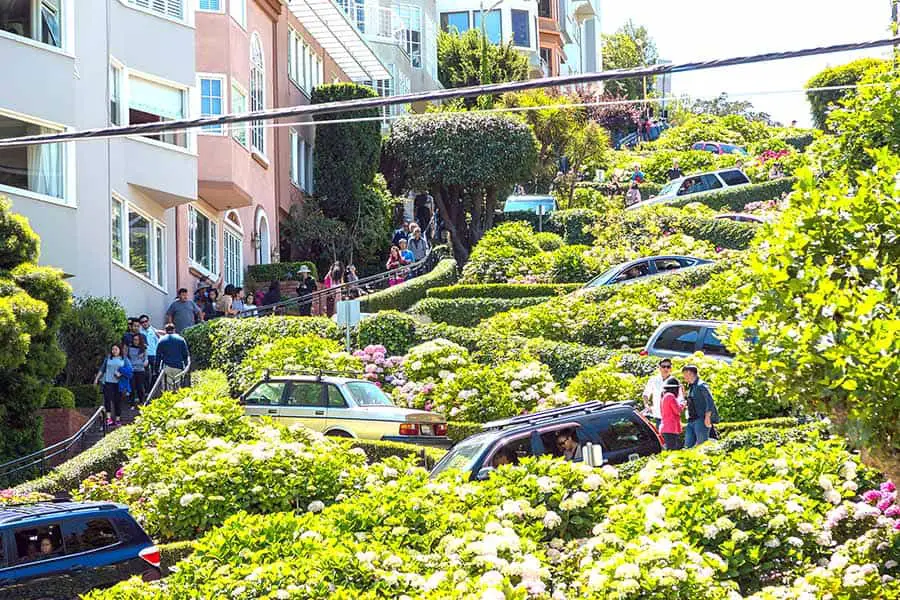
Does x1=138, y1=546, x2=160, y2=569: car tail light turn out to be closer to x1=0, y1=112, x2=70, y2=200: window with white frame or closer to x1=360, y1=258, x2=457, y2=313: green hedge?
x1=0, y1=112, x2=70, y2=200: window with white frame

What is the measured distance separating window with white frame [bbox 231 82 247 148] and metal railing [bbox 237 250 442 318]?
3807mm

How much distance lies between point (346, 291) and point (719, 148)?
120ft

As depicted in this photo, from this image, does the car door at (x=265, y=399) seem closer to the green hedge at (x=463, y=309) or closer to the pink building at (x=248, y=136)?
the pink building at (x=248, y=136)

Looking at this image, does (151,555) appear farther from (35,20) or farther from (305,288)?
(305,288)

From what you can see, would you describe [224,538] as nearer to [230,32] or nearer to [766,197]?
[230,32]

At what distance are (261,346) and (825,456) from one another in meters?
15.1

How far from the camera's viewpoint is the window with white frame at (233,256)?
40375 millimetres

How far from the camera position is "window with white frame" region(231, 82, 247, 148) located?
38.5 m

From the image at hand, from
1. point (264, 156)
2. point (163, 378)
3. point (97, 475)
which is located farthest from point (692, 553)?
point (264, 156)

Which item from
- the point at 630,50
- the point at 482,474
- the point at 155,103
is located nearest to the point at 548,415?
the point at 482,474

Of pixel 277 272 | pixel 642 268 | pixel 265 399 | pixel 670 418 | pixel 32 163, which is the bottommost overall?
pixel 670 418

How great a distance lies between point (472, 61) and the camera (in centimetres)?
7819

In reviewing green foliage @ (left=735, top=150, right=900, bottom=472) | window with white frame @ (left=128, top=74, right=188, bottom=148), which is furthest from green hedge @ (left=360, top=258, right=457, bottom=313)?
green foliage @ (left=735, top=150, right=900, bottom=472)

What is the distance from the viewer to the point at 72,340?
1127 inches
